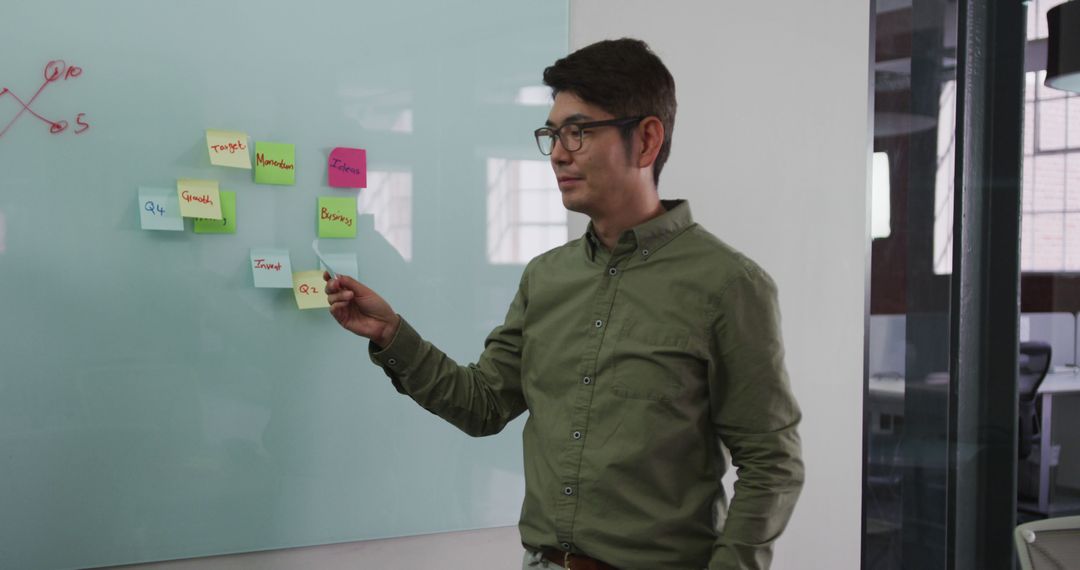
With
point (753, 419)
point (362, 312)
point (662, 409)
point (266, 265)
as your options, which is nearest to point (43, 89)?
point (266, 265)

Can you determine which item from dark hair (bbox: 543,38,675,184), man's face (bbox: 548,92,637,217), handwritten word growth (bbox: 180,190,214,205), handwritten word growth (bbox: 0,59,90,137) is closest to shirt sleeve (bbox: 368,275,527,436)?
man's face (bbox: 548,92,637,217)

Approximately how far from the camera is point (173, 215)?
6.44 feet

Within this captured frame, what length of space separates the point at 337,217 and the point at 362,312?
22.5 inches

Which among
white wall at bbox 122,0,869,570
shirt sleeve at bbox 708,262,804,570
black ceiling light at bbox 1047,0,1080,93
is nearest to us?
shirt sleeve at bbox 708,262,804,570

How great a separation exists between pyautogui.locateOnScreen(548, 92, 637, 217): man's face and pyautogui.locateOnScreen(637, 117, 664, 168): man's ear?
0.13ft

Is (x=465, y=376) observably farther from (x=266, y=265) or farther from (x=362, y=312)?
(x=266, y=265)

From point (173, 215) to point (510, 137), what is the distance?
0.86 meters

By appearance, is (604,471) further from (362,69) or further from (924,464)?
(924,464)

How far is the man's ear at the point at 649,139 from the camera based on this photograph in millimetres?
1562

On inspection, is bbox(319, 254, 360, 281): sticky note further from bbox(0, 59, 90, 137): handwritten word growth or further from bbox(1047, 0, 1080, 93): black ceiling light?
bbox(1047, 0, 1080, 93): black ceiling light

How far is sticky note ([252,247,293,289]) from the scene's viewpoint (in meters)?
2.05

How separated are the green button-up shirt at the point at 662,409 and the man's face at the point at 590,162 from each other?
9 centimetres

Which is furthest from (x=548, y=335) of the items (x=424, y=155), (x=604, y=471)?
(x=424, y=155)

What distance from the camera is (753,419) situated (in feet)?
4.75
